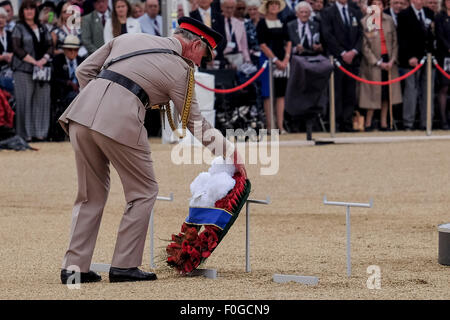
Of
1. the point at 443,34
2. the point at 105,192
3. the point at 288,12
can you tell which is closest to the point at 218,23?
the point at 288,12

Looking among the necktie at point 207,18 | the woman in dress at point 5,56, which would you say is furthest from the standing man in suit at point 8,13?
the necktie at point 207,18

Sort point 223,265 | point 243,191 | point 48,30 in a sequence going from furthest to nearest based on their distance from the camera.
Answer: point 48,30
point 223,265
point 243,191

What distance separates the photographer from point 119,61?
21.6 ft

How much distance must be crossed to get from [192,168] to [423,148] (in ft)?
11.0

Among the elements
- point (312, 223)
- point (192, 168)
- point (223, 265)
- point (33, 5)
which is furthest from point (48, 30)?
point (223, 265)

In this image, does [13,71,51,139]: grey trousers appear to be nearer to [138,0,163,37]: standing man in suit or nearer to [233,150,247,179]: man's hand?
[138,0,163,37]: standing man in suit

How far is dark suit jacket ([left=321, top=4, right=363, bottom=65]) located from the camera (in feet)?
53.5

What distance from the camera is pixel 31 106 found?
51.6 feet

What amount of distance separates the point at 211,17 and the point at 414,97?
11.5 feet

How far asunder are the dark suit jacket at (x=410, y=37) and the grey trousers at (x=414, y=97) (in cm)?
29

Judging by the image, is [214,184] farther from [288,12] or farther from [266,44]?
[288,12]

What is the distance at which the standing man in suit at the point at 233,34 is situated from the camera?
645 inches

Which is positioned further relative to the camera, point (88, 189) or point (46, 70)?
point (46, 70)
